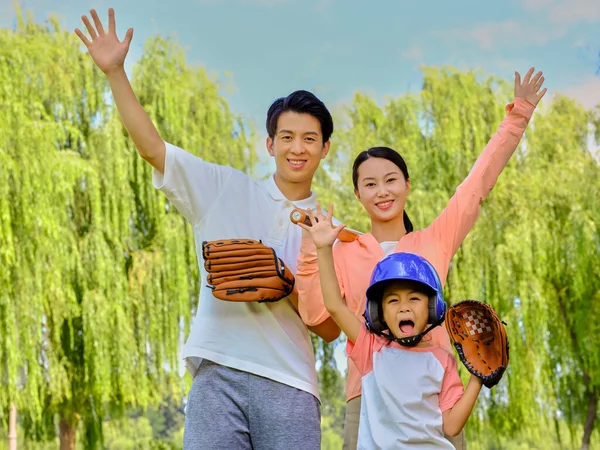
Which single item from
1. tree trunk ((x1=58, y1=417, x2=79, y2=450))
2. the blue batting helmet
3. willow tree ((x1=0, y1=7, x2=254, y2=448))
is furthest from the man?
tree trunk ((x1=58, y1=417, x2=79, y2=450))

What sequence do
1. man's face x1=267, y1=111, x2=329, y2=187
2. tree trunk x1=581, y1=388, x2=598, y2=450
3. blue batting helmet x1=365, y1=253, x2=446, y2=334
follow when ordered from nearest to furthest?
blue batting helmet x1=365, y1=253, x2=446, y2=334
man's face x1=267, y1=111, x2=329, y2=187
tree trunk x1=581, y1=388, x2=598, y2=450

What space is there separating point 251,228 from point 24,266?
26.0ft

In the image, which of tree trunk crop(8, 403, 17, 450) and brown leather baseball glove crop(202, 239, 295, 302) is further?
tree trunk crop(8, 403, 17, 450)

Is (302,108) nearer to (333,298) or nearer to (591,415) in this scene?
(333,298)

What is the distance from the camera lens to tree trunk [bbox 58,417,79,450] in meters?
12.0

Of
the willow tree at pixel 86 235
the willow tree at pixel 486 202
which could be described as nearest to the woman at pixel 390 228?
the willow tree at pixel 86 235

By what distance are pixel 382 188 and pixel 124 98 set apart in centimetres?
87

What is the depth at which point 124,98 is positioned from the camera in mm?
2514

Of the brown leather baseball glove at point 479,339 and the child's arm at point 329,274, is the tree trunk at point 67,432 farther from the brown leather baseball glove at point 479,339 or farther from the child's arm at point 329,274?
the brown leather baseball glove at point 479,339

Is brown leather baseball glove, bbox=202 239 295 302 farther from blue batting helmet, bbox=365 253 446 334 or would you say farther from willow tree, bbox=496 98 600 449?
willow tree, bbox=496 98 600 449

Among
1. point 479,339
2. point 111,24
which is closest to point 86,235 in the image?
point 111,24

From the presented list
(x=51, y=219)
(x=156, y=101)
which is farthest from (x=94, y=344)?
(x=156, y=101)

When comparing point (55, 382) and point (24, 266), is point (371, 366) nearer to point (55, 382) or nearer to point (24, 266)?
point (24, 266)

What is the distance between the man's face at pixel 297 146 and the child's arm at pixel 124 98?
40 centimetres
